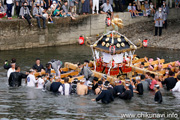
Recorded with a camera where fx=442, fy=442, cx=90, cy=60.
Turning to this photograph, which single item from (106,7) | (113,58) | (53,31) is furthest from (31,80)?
(106,7)

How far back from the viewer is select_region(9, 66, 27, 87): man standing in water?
2047cm

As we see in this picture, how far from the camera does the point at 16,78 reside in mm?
20531

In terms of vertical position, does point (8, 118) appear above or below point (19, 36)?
below

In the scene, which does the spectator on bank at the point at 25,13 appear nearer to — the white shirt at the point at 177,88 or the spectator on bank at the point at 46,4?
the spectator on bank at the point at 46,4

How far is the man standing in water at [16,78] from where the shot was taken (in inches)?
806

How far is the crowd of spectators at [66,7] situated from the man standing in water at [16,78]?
10.3 m

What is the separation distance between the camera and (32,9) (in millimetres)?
32219

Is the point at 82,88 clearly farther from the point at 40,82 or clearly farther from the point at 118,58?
the point at 118,58

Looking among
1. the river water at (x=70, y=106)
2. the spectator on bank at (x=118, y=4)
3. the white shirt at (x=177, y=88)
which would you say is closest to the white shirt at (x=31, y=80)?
the river water at (x=70, y=106)

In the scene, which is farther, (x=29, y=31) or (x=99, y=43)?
(x=29, y=31)

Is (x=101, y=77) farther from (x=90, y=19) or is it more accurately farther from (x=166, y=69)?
(x=90, y=19)

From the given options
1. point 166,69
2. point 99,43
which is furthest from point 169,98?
point 99,43

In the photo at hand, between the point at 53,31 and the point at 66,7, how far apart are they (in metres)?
2.60

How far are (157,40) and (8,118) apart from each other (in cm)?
1984
